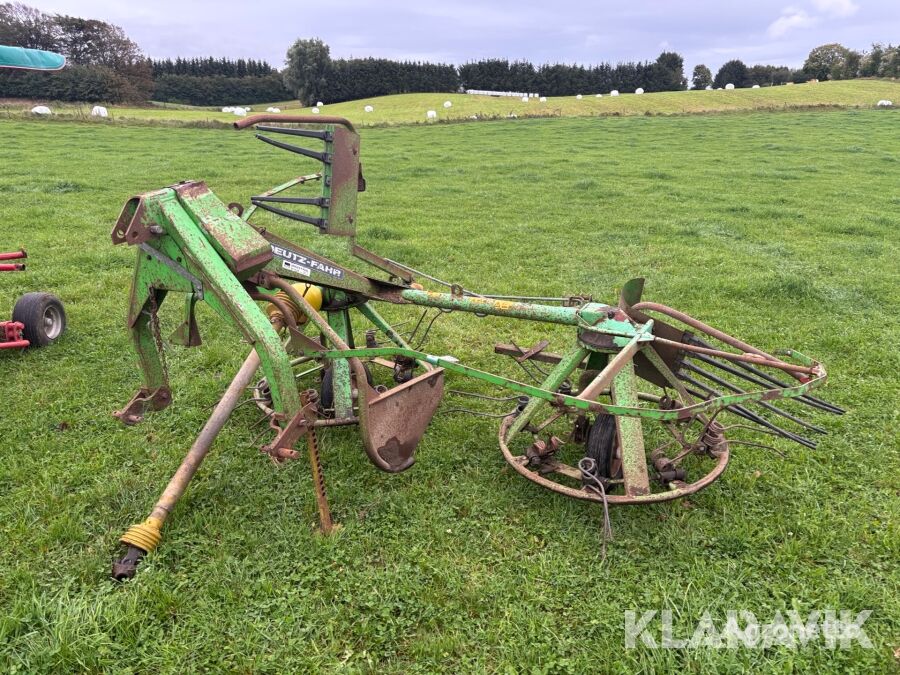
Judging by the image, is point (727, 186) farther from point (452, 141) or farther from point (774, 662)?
point (774, 662)

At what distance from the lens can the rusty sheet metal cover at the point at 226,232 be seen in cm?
307

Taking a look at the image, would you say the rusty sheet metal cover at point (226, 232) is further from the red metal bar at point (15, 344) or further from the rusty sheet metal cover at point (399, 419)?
the red metal bar at point (15, 344)

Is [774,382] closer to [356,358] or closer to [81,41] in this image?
[356,358]

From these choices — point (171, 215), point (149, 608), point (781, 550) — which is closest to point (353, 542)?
point (149, 608)

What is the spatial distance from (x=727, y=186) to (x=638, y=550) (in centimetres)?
1369

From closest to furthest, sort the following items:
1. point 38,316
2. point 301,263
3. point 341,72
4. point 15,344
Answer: point 301,263, point 15,344, point 38,316, point 341,72

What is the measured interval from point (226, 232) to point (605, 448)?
255 centimetres

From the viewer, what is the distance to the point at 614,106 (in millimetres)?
36312

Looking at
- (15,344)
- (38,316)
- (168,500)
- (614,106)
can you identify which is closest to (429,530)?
(168,500)

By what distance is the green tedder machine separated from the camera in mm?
2961

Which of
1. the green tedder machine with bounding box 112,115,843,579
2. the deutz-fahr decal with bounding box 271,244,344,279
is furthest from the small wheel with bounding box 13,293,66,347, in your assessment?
the deutz-fahr decal with bounding box 271,244,344,279

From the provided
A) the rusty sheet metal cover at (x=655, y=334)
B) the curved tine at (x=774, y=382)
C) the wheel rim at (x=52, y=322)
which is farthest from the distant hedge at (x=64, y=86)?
the curved tine at (x=774, y=382)

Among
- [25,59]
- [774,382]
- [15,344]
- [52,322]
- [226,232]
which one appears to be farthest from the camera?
[52,322]

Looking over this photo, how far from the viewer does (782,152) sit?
63.8 feet
